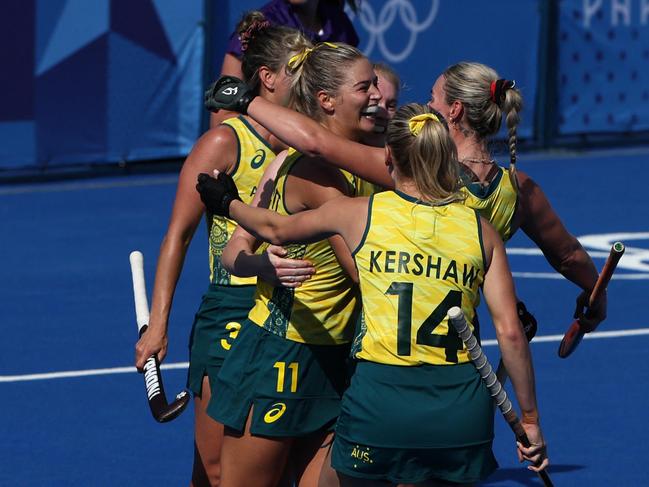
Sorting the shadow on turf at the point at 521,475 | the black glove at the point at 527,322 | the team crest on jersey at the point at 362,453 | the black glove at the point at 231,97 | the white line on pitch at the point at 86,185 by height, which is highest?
the black glove at the point at 231,97

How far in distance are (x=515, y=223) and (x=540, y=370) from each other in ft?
11.5

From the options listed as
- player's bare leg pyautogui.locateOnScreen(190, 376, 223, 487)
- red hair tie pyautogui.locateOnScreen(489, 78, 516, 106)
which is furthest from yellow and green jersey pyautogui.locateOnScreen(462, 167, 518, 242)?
player's bare leg pyautogui.locateOnScreen(190, 376, 223, 487)

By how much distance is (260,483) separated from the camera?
15.0 ft

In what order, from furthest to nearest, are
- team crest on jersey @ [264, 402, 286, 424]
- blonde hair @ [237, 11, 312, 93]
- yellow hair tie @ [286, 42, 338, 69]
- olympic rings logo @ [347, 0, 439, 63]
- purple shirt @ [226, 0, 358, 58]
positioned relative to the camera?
olympic rings logo @ [347, 0, 439, 63] < purple shirt @ [226, 0, 358, 58] < blonde hair @ [237, 11, 312, 93] < yellow hair tie @ [286, 42, 338, 69] < team crest on jersey @ [264, 402, 286, 424]

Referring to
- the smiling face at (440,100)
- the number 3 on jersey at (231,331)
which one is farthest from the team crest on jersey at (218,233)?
the smiling face at (440,100)

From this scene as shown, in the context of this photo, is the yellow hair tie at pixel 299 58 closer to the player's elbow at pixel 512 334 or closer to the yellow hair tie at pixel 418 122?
the yellow hair tie at pixel 418 122

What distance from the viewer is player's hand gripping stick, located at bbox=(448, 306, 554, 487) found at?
12.9 feet

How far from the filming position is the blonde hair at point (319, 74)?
4.52 metres

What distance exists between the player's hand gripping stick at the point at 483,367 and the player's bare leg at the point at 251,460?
2.64 ft

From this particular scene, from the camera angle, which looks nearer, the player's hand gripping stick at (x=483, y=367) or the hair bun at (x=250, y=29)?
the player's hand gripping stick at (x=483, y=367)

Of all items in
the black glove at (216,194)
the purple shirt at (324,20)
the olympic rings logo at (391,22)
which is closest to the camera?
the black glove at (216,194)

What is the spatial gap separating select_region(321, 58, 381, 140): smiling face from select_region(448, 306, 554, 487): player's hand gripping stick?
33.7 inches

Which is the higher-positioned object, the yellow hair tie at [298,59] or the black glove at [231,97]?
the yellow hair tie at [298,59]

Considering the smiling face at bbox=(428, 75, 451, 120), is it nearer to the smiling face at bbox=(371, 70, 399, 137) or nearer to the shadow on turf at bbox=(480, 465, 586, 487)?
the smiling face at bbox=(371, 70, 399, 137)
